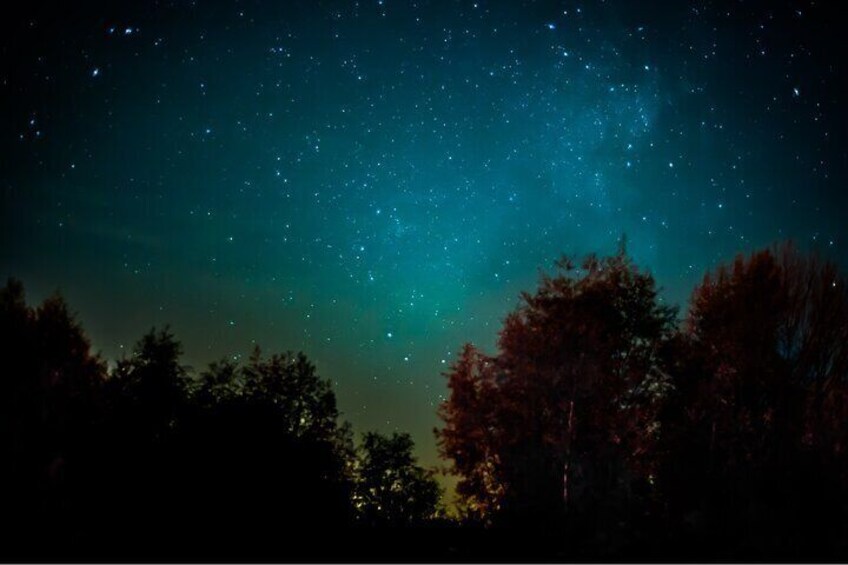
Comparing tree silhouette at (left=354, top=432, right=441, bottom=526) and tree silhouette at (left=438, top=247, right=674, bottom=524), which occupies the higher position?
tree silhouette at (left=438, top=247, right=674, bottom=524)

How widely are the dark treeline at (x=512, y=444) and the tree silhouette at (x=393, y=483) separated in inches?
2.9

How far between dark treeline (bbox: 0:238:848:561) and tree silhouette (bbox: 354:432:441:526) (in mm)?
74

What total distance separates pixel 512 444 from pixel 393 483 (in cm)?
925

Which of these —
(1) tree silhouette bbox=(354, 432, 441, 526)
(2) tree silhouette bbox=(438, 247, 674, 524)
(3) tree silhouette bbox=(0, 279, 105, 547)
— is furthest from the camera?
(1) tree silhouette bbox=(354, 432, 441, 526)

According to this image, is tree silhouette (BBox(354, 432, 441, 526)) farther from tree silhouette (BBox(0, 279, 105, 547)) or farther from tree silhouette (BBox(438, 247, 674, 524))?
tree silhouette (BBox(0, 279, 105, 547))

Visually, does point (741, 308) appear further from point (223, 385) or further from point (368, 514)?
point (223, 385)

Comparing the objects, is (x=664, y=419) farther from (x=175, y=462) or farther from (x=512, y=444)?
(x=175, y=462)

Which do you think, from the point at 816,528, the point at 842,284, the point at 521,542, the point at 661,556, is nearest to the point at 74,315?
the point at 521,542

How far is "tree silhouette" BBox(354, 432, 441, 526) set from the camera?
72.8ft

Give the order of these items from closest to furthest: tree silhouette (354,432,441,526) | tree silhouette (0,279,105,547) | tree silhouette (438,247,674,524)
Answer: tree silhouette (0,279,105,547) < tree silhouette (438,247,674,524) < tree silhouette (354,432,441,526)

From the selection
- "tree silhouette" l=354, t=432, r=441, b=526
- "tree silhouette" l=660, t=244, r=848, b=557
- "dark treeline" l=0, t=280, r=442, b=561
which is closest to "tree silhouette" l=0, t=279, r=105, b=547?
"dark treeline" l=0, t=280, r=442, b=561

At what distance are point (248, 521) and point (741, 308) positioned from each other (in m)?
17.4

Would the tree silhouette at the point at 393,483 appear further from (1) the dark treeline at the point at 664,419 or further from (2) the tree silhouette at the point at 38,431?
(2) the tree silhouette at the point at 38,431

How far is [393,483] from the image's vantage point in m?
22.7
